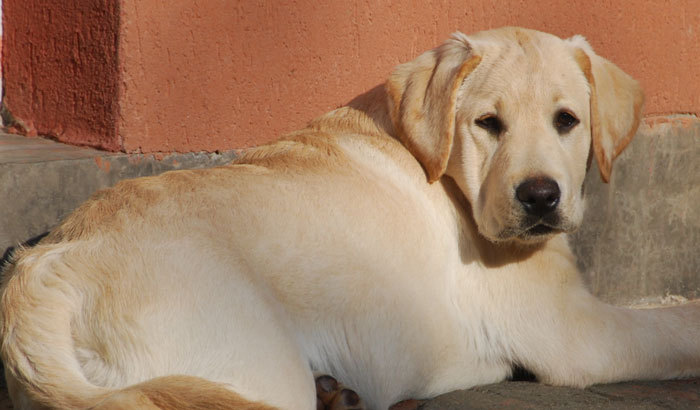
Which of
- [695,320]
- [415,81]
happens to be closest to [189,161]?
[415,81]

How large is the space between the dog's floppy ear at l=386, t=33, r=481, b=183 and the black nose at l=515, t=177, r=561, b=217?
0.39m

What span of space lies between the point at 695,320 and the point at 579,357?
2.03 ft

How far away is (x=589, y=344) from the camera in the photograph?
3402 millimetres

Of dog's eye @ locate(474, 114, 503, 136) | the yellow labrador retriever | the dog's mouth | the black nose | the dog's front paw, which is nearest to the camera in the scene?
the yellow labrador retriever

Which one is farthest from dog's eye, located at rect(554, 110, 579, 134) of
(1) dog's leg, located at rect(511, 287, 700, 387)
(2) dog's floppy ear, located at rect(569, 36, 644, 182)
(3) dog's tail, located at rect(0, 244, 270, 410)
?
(3) dog's tail, located at rect(0, 244, 270, 410)

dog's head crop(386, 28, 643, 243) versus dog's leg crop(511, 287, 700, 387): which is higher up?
dog's head crop(386, 28, 643, 243)

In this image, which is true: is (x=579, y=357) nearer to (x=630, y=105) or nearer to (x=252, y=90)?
(x=630, y=105)

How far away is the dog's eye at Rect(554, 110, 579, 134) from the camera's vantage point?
3445 mm

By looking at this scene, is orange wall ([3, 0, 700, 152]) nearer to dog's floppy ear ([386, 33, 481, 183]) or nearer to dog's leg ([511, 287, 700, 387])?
dog's floppy ear ([386, 33, 481, 183])

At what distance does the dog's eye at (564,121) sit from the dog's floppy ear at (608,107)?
0.12 metres

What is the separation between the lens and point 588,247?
5.15m

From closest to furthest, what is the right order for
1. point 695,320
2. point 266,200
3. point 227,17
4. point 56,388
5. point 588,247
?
point 56,388, point 266,200, point 695,320, point 227,17, point 588,247

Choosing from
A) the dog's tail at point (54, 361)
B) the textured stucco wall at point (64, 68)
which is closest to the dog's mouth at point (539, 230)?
the dog's tail at point (54, 361)

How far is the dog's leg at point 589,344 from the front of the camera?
3402 millimetres
